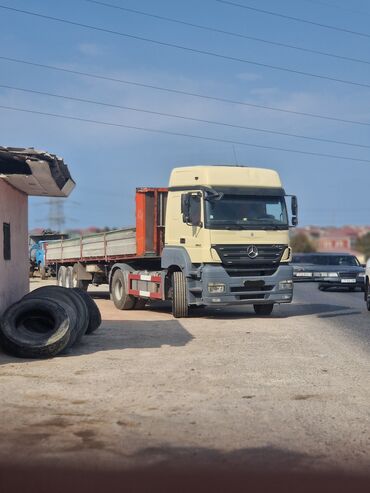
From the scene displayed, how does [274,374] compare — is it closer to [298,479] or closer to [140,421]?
[140,421]

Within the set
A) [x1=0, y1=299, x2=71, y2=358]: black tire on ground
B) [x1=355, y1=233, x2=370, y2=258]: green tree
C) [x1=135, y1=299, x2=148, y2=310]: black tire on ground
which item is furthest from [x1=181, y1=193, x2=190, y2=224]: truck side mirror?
[x1=355, y1=233, x2=370, y2=258]: green tree

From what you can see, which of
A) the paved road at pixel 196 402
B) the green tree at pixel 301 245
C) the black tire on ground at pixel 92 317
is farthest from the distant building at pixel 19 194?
the green tree at pixel 301 245

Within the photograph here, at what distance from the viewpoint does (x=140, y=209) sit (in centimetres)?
1733

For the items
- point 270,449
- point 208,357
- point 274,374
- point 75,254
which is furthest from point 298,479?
point 75,254

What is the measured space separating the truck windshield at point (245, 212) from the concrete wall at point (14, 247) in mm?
4092

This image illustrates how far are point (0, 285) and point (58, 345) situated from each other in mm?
2453

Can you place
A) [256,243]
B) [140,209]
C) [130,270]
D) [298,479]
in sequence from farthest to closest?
[130,270] → [140,209] → [256,243] → [298,479]

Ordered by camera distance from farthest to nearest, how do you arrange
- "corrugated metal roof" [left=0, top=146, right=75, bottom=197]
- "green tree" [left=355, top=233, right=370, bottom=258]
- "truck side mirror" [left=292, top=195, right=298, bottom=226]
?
"green tree" [left=355, top=233, right=370, bottom=258] → "truck side mirror" [left=292, top=195, right=298, bottom=226] → "corrugated metal roof" [left=0, top=146, right=75, bottom=197]

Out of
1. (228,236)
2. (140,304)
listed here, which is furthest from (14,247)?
(140,304)

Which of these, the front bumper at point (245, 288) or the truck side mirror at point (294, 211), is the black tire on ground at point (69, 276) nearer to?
the front bumper at point (245, 288)

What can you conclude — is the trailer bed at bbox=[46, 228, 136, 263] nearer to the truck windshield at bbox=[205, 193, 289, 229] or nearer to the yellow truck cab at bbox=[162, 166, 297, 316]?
the yellow truck cab at bbox=[162, 166, 297, 316]

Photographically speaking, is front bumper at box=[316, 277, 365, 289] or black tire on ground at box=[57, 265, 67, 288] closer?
black tire on ground at box=[57, 265, 67, 288]

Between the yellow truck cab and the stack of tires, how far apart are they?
167 inches

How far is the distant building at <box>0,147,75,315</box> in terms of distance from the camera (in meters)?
9.52
